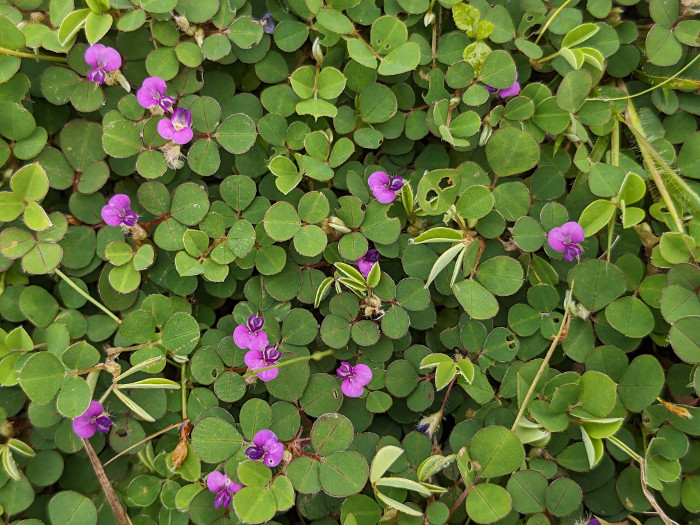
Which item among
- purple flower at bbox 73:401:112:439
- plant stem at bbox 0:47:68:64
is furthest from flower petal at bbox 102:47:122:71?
purple flower at bbox 73:401:112:439

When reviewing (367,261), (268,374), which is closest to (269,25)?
(367,261)

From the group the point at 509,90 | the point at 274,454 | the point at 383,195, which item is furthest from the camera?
the point at 509,90

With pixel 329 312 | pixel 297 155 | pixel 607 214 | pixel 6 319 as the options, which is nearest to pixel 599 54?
pixel 607 214

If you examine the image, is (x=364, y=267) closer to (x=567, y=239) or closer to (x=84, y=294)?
(x=567, y=239)

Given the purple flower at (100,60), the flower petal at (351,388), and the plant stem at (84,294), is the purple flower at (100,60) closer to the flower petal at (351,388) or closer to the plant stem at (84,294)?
the plant stem at (84,294)

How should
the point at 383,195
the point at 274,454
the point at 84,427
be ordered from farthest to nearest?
1. the point at 383,195
2. the point at 84,427
3. the point at 274,454

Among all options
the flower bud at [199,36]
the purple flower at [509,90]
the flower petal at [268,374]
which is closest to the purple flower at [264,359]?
the flower petal at [268,374]

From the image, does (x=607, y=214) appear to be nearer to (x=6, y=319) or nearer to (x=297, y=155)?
(x=297, y=155)
